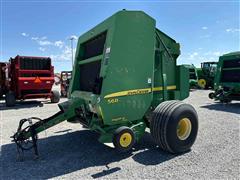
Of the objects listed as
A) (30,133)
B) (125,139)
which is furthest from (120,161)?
(30,133)

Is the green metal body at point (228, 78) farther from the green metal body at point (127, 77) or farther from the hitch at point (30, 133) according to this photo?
the hitch at point (30, 133)

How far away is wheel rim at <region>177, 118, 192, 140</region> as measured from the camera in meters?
4.48

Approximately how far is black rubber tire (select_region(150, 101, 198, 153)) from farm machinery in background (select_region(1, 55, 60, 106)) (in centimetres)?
865

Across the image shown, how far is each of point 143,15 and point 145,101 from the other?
1.60m

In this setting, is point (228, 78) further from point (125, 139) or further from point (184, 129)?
point (125, 139)

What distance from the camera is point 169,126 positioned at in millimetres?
4094

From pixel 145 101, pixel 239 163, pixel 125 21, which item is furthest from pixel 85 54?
pixel 239 163

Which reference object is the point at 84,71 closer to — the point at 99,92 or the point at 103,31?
the point at 103,31

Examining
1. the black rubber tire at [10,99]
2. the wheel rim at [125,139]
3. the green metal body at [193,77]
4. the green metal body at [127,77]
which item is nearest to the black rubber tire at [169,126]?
the green metal body at [127,77]

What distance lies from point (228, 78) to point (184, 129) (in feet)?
24.8

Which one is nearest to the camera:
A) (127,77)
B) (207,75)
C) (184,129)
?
(127,77)

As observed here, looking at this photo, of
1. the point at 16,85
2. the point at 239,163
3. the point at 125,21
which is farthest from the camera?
the point at 16,85

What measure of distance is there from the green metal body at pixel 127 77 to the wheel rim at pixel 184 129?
2.13 feet

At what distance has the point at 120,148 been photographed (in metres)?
3.93
